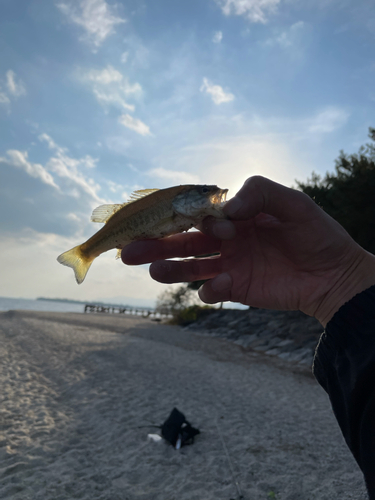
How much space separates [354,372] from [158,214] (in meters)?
1.93

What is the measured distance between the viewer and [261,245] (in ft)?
9.84

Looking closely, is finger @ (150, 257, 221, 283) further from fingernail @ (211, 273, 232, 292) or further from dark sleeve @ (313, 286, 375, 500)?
dark sleeve @ (313, 286, 375, 500)

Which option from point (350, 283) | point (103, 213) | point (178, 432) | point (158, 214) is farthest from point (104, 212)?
point (178, 432)

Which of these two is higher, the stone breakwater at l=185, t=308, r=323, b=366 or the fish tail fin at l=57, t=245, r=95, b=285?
the fish tail fin at l=57, t=245, r=95, b=285

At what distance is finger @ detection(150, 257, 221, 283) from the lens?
2883 millimetres

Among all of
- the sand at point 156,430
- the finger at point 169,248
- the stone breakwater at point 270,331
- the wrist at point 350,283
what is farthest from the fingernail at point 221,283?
the stone breakwater at point 270,331

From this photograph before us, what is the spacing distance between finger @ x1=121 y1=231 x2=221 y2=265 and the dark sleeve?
1406 millimetres

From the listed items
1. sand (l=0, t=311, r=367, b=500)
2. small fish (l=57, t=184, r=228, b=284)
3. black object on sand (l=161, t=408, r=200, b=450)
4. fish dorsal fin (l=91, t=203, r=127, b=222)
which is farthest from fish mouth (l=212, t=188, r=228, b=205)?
black object on sand (l=161, t=408, r=200, b=450)

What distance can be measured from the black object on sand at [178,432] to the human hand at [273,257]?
5.84 meters

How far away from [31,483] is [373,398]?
20.3 feet

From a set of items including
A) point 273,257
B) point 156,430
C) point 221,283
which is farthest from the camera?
point 156,430

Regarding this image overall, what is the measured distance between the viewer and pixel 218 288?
2789 mm

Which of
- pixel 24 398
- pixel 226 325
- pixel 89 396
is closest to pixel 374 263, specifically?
pixel 89 396

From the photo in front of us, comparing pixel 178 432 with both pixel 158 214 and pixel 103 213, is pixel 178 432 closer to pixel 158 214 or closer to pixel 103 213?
pixel 103 213
